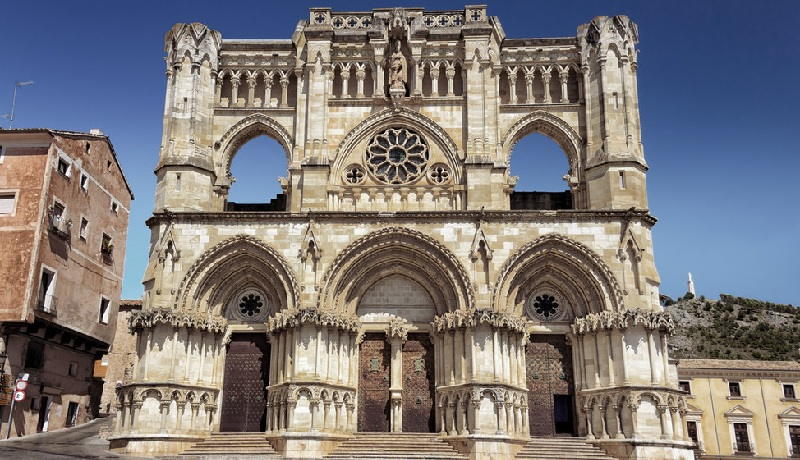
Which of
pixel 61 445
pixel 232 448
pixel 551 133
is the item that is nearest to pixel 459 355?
pixel 232 448

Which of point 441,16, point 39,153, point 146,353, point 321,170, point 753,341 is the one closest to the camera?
point 146,353

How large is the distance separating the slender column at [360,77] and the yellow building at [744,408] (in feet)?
97.5

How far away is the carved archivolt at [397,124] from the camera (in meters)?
23.7

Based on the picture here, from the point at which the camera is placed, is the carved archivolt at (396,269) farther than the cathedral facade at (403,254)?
Yes

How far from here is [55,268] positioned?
27297 mm

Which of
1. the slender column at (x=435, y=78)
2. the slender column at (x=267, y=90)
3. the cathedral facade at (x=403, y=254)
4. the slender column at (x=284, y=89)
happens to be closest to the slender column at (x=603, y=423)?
the cathedral facade at (x=403, y=254)

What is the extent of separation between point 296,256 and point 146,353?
504 centimetres

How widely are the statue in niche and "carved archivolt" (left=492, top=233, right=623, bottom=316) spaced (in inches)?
273

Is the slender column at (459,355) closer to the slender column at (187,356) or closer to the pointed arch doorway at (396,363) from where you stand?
the pointed arch doorway at (396,363)

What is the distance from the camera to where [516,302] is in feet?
72.5

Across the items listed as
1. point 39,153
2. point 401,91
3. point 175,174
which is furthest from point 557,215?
point 39,153

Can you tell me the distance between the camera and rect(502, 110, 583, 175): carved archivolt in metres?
23.9

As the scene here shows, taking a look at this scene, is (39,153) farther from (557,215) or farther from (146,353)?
(557,215)

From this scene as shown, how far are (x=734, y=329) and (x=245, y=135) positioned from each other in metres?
60.7
